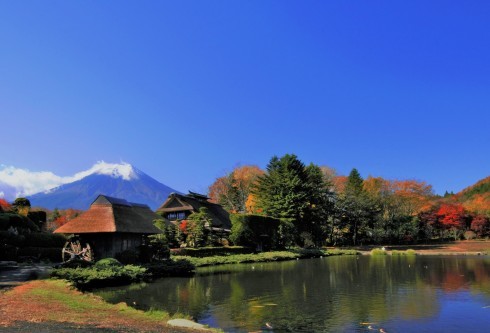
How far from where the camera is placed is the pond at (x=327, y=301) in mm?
12594

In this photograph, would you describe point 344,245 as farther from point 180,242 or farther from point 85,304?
point 85,304

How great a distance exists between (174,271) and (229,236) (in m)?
18.6

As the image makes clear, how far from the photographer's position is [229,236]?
4638 cm

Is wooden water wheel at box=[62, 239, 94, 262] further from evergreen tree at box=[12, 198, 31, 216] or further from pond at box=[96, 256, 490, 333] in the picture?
evergreen tree at box=[12, 198, 31, 216]

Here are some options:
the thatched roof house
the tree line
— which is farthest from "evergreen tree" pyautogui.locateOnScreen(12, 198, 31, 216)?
the tree line

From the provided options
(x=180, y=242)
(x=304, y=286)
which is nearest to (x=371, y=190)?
(x=180, y=242)

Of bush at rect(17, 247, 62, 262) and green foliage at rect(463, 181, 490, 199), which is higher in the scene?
green foliage at rect(463, 181, 490, 199)

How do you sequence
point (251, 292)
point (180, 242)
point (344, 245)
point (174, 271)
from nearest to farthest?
point (251, 292) < point (174, 271) < point (180, 242) < point (344, 245)

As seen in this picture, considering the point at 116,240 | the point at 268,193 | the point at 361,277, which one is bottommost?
the point at 361,277

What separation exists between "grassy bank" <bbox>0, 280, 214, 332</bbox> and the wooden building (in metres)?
10.6

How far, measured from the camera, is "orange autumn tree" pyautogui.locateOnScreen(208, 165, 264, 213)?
7525cm

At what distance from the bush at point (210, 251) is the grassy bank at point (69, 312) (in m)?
20.4

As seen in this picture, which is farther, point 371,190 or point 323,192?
point 371,190

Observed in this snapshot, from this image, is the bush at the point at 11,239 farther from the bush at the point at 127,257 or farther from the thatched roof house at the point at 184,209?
the thatched roof house at the point at 184,209
